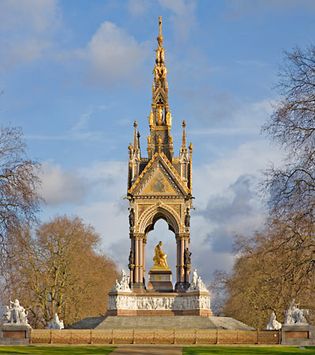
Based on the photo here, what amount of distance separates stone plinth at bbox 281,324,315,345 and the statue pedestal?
11.5 metres

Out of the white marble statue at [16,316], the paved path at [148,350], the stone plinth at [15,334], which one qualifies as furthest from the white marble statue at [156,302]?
the paved path at [148,350]

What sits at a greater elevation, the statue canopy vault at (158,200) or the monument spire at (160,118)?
the monument spire at (160,118)

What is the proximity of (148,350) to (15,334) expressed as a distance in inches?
413

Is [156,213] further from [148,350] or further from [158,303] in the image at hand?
[148,350]

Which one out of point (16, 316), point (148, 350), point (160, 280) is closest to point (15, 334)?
point (16, 316)

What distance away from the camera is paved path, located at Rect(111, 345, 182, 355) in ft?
116

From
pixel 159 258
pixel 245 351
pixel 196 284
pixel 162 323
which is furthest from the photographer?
pixel 159 258

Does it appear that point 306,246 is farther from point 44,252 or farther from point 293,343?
point 44,252

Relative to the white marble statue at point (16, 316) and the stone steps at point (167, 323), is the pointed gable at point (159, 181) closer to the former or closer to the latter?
the stone steps at point (167, 323)

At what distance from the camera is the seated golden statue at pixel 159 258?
54.9 metres

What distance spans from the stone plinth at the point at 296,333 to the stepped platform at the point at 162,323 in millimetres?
4587

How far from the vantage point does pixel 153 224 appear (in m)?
56.8

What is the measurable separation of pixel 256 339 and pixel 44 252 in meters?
28.9

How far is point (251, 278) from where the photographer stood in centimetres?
6281
